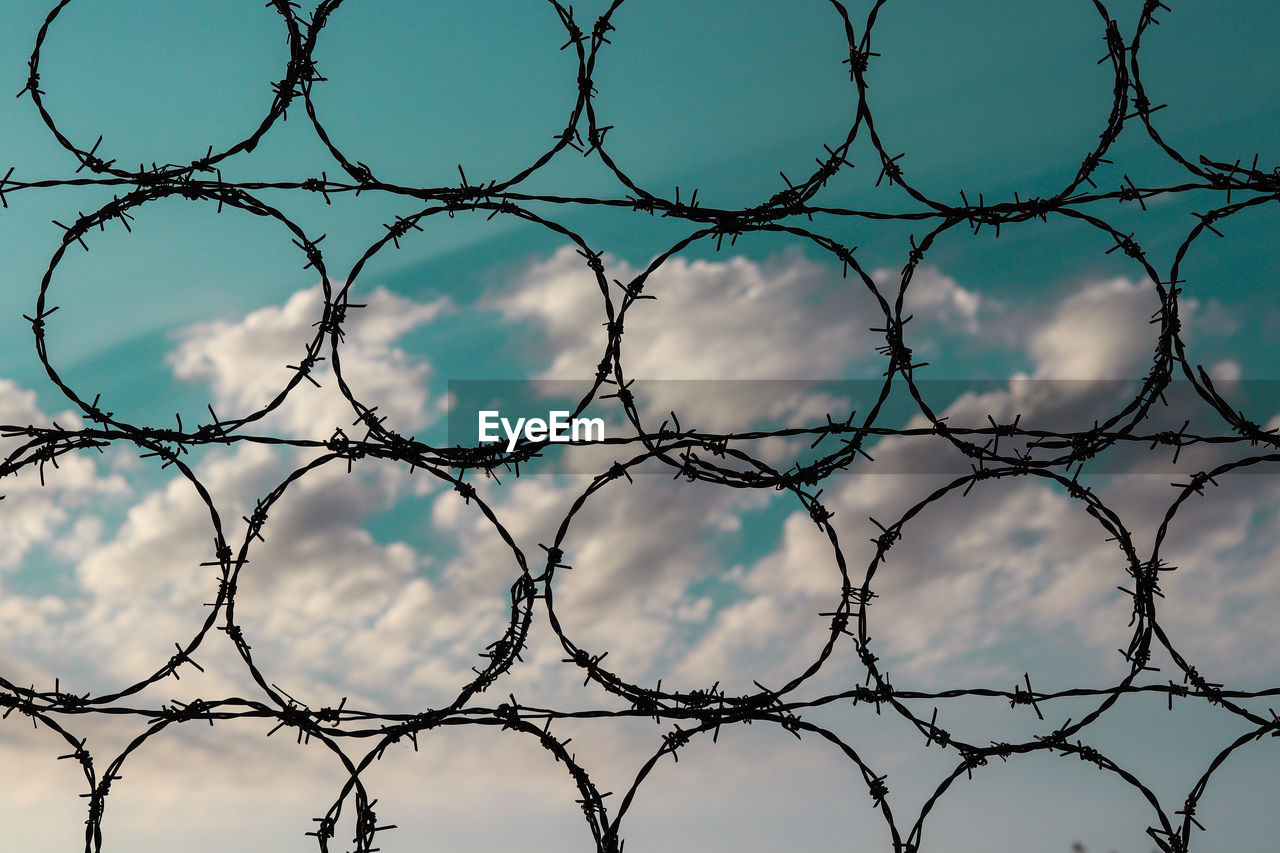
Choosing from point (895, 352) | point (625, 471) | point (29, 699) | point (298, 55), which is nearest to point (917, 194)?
point (895, 352)

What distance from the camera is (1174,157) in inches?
141

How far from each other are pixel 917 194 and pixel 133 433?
2769 mm

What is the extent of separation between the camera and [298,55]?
3471 millimetres

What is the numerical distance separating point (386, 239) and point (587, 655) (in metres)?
1.54

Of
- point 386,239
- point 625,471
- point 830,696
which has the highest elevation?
point 386,239

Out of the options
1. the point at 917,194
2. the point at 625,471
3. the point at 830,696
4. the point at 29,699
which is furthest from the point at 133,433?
the point at 917,194

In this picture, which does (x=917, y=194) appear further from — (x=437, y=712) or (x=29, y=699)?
(x=29, y=699)

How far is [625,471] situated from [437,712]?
1013 millimetres

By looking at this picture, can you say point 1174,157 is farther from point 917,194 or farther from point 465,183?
point 465,183

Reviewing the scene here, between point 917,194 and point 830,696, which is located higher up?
point 917,194

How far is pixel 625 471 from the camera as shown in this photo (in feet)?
10.9

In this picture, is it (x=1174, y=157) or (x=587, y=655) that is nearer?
(x=587, y=655)

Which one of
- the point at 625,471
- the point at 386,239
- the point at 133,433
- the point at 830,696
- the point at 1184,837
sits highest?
the point at 386,239

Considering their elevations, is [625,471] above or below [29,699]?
above
